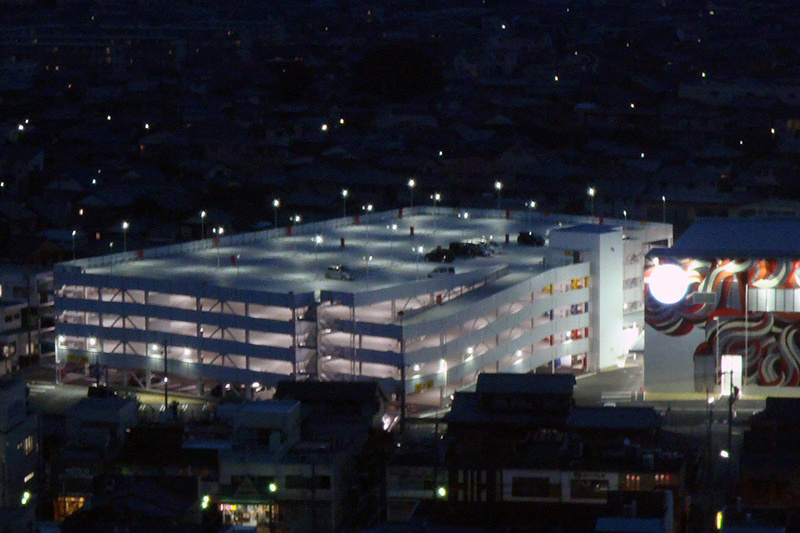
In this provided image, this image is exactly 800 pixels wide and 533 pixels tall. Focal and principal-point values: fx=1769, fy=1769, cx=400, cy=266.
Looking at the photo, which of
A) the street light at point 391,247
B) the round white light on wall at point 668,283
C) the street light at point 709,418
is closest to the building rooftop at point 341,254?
the street light at point 391,247

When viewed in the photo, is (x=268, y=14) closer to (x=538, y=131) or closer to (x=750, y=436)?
(x=538, y=131)

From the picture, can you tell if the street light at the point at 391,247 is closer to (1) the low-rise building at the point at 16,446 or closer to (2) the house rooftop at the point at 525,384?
(2) the house rooftop at the point at 525,384

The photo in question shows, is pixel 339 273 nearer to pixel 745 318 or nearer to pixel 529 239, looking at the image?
pixel 529 239

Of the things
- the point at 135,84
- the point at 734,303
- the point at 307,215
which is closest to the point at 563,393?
the point at 734,303

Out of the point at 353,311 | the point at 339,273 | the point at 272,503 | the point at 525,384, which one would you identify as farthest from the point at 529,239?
the point at 272,503

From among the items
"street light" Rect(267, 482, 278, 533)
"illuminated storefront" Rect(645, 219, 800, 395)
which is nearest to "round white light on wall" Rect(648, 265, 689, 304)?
"illuminated storefront" Rect(645, 219, 800, 395)

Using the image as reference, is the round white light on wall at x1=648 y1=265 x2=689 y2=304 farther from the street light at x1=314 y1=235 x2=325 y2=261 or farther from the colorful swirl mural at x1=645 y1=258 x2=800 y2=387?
the street light at x1=314 y1=235 x2=325 y2=261
